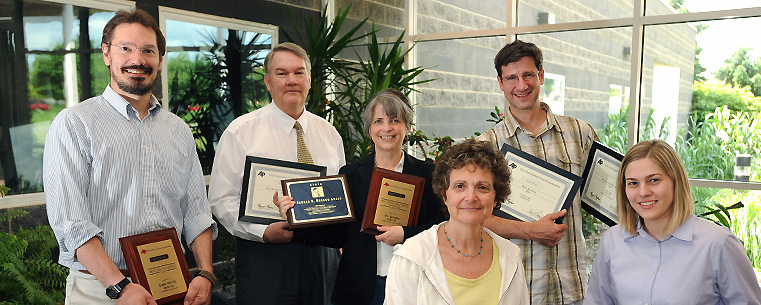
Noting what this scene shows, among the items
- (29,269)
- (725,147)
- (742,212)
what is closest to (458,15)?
(725,147)

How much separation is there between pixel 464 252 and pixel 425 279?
0.18 m

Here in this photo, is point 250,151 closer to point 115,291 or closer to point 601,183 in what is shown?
point 115,291

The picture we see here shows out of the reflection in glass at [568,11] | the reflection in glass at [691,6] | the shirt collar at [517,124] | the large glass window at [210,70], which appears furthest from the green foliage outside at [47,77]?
the reflection in glass at [691,6]

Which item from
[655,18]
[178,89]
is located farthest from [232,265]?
[655,18]

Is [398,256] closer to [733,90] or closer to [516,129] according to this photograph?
[516,129]

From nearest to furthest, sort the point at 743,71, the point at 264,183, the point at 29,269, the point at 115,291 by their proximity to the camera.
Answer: the point at 115,291
the point at 264,183
the point at 29,269
the point at 743,71

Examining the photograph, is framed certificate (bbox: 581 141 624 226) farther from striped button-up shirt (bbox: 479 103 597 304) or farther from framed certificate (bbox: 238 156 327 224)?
framed certificate (bbox: 238 156 327 224)

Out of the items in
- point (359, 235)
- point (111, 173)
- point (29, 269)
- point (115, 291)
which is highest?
point (111, 173)

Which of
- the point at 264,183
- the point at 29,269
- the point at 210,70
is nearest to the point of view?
the point at 264,183

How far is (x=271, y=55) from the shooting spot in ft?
9.18

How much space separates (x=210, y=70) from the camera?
14.9 feet

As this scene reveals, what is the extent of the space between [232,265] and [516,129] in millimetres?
3073

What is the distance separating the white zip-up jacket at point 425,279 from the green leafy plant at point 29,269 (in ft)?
6.55

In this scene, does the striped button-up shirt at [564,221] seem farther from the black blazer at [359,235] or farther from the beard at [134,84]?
the beard at [134,84]
